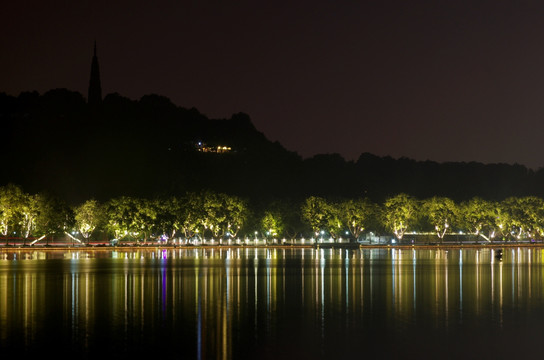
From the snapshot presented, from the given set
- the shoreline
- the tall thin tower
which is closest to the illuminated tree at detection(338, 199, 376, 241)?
the shoreline

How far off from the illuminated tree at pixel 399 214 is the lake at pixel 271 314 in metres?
64.5

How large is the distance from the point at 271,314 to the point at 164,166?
119 metres

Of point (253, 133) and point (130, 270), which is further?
point (253, 133)

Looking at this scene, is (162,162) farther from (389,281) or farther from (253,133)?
(389,281)

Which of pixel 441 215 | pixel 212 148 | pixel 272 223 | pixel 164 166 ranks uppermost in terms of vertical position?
pixel 212 148

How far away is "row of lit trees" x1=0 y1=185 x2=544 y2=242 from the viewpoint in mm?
100375

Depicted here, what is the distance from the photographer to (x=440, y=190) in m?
152

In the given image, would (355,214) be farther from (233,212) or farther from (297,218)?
(233,212)

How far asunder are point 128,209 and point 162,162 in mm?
49928

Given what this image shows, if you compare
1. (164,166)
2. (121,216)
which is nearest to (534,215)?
(121,216)

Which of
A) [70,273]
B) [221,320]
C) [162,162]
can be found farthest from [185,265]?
[162,162]

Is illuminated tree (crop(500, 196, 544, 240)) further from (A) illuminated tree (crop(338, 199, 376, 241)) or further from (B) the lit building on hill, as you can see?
(B) the lit building on hill

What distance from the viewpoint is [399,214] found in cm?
11350

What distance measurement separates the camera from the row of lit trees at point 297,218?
100375 millimetres
